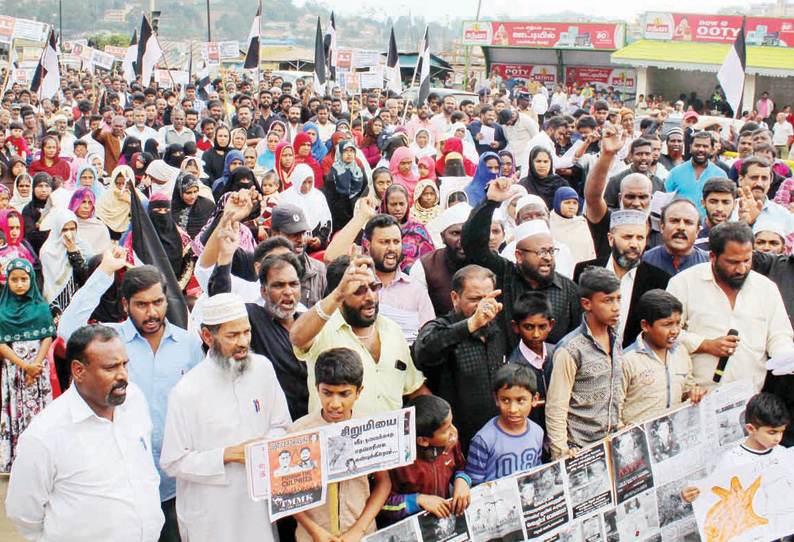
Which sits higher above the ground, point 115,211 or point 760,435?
point 115,211

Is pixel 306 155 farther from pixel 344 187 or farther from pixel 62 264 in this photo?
pixel 62 264

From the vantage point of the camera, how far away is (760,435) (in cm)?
384

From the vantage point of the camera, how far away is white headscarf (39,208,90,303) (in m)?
6.24

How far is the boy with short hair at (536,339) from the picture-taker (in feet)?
12.7

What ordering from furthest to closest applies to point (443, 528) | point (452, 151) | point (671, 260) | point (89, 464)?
point (452, 151) → point (671, 260) → point (443, 528) → point (89, 464)

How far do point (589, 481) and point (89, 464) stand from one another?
6.75ft

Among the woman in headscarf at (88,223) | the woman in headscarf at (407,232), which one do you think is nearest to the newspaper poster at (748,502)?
the woman in headscarf at (407,232)

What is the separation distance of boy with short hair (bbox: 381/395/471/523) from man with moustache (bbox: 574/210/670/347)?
4.39ft

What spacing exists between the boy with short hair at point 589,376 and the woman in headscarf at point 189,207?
158 inches

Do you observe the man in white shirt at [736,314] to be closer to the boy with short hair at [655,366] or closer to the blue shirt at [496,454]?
the boy with short hair at [655,366]

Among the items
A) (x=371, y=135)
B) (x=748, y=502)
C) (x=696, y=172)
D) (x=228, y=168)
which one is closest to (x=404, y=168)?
(x=228, y=168)

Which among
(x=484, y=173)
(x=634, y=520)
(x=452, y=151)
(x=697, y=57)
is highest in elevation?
(x=697, y=57)

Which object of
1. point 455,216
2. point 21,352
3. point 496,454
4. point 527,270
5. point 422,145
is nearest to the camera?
point 496,454

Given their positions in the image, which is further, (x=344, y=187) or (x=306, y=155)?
(x=306, y=155)
